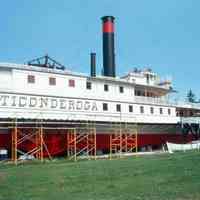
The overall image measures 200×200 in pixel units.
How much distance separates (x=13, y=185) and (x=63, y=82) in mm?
18689

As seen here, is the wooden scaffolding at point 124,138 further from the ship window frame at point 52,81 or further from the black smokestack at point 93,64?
the ship window frame at point 52,81

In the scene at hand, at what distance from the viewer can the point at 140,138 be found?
125ft

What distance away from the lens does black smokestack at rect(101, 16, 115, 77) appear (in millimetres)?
40938

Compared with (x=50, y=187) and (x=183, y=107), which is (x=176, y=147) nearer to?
(x=183, y=107)


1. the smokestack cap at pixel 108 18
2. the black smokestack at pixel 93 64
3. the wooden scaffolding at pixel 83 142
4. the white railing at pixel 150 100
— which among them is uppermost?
the smokestack cap at pixel 108 18

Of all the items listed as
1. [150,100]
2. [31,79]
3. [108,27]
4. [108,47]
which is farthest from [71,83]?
[108,27]

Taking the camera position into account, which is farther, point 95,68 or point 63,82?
point 95,68

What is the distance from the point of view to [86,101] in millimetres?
32031

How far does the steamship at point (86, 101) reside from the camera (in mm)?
27891

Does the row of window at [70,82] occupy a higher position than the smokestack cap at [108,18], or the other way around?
the smokestack cap at [108,18]

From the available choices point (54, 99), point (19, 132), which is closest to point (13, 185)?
point (19, 132)

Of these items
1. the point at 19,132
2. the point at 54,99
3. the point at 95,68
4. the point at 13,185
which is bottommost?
the point at 13,185

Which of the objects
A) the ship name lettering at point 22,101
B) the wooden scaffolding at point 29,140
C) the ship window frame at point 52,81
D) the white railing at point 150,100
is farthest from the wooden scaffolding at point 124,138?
the ship name lettering at point 22,101

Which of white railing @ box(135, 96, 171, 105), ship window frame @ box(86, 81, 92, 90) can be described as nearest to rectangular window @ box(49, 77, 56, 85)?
ship window frame @ box(86, 81, 92, 90)
